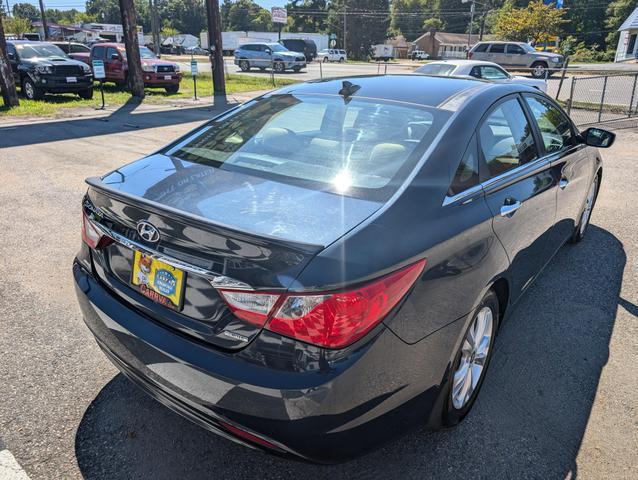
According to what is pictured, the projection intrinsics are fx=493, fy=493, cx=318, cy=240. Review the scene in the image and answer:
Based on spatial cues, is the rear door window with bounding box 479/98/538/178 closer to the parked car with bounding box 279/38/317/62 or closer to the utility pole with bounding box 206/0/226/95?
the utility pole with bounding box 206/0/226/95

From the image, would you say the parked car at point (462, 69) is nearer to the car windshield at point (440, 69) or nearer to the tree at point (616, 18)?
the car windshield at point (440, 69)

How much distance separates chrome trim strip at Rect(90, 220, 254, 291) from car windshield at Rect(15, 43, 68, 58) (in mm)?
17265

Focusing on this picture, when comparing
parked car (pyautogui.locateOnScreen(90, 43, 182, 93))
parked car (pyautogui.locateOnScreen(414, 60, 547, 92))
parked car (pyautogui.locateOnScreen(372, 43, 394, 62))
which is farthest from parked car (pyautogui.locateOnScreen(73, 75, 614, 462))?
parked car (pyautogui.locateOnScreen(372, 43, 394, 62))

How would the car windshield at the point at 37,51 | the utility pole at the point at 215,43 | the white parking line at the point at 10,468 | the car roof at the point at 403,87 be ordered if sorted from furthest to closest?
the utility pole at the point at 215,43 → the car windshield at the point at 37,51 → the car roof at the point at 403,87 → the white parking line at the point at 10,468

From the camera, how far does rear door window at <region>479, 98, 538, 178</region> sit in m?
2.66

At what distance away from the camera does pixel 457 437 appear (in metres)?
2.48

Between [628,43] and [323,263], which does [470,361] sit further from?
[628,43]

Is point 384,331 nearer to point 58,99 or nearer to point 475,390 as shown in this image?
point 475,390

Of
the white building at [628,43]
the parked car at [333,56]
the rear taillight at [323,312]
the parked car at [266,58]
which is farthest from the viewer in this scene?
the parked car at [333,56]

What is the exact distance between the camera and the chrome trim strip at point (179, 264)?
5.82 feet

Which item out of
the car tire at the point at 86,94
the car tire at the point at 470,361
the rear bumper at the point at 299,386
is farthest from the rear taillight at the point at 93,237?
the car tire at the point at 86,94

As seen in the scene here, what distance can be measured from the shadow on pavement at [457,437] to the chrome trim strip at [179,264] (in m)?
0.97

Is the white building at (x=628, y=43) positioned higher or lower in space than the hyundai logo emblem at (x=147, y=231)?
higher

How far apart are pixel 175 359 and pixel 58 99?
17.7 m
